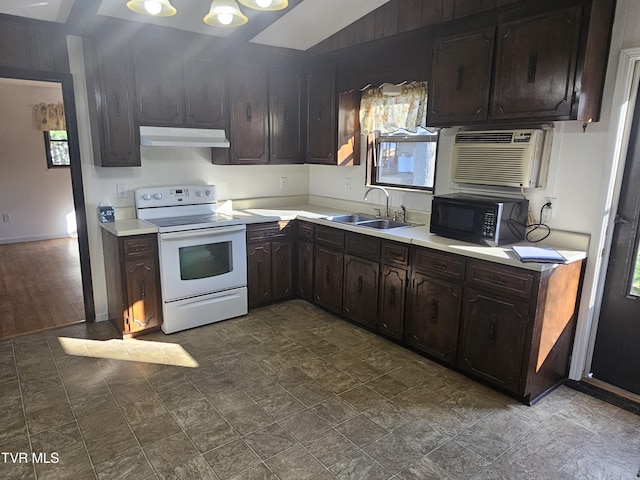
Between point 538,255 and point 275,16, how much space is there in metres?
2.55

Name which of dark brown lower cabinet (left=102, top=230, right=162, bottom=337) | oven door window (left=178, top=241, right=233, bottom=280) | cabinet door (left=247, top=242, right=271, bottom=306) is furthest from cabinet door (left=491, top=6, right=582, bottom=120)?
dark brown lower cabinet (left=102, top=230, right=162, bottom=337)

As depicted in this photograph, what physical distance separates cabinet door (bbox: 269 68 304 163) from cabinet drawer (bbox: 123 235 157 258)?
1432mm

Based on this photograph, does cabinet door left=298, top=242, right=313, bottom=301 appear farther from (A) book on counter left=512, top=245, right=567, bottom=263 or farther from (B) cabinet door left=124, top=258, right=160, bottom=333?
(A) book on counter left=512, top=245, right=567, bottom=263

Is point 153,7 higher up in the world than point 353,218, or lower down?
higher up

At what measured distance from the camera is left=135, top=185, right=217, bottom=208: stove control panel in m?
3.70

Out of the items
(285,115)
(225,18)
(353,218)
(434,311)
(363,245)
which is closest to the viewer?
(225,18)

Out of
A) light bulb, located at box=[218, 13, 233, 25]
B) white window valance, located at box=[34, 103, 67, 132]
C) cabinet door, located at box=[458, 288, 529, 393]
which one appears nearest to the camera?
light bulb, located at box=[218, 13, 233, 25]

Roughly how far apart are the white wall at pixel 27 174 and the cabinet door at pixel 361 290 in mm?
5335

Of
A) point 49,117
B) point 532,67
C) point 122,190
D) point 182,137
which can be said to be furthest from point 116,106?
point 49,117

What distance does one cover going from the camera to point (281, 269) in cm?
415

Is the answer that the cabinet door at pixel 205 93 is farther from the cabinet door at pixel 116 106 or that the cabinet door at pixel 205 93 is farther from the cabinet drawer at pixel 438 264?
the cabinet drawer at pixel 438 264

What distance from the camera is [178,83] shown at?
3564 millimetres

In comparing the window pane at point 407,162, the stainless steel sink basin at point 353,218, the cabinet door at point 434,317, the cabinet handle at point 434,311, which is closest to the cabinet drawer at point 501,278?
the cabinet door at point 434,317

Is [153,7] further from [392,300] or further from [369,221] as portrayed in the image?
[392,300]
